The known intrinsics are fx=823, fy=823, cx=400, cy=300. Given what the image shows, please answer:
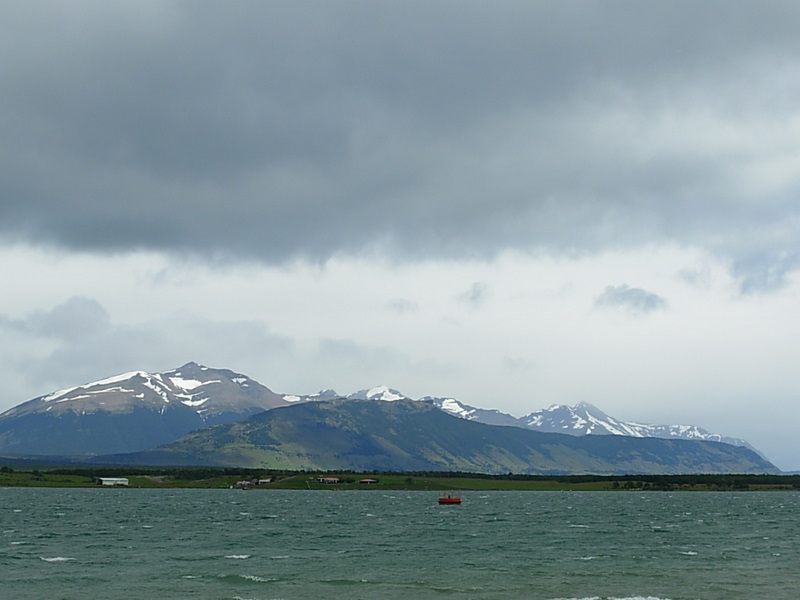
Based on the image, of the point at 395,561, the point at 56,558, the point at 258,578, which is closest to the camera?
the point at 258,578

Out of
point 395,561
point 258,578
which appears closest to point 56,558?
point 258,578

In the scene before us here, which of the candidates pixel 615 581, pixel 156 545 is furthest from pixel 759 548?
pixel 156 545

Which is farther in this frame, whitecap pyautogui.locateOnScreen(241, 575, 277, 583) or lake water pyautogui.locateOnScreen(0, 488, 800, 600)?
whitecap pyautogui.locateOnScreen(241, 575, 277, 583)

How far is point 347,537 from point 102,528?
176ft

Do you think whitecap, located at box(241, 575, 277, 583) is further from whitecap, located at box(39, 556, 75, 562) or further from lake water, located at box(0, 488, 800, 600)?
whitecap, located at box(39, 556, 75, 562)

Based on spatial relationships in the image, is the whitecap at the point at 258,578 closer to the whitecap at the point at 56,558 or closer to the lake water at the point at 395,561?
the lake water at the point at 395,561

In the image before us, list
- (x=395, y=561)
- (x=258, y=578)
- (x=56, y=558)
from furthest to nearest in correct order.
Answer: (x=56, y=558) < (x=395, y=561) < (x=258, y=578)

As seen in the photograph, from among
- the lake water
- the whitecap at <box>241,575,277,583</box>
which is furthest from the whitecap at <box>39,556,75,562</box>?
the whitecap at <box>241,575,277,583</box>

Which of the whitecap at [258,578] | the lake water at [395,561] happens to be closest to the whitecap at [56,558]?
the lake water at [395,561]

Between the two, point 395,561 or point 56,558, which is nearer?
point 395,561

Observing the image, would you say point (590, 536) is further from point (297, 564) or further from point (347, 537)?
point (297, 564)

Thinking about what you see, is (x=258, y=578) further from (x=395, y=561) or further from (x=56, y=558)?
(x=56, y=558)

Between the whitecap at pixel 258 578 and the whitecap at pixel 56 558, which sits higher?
the whitecap at pixel 258 578

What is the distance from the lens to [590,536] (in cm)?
14888
